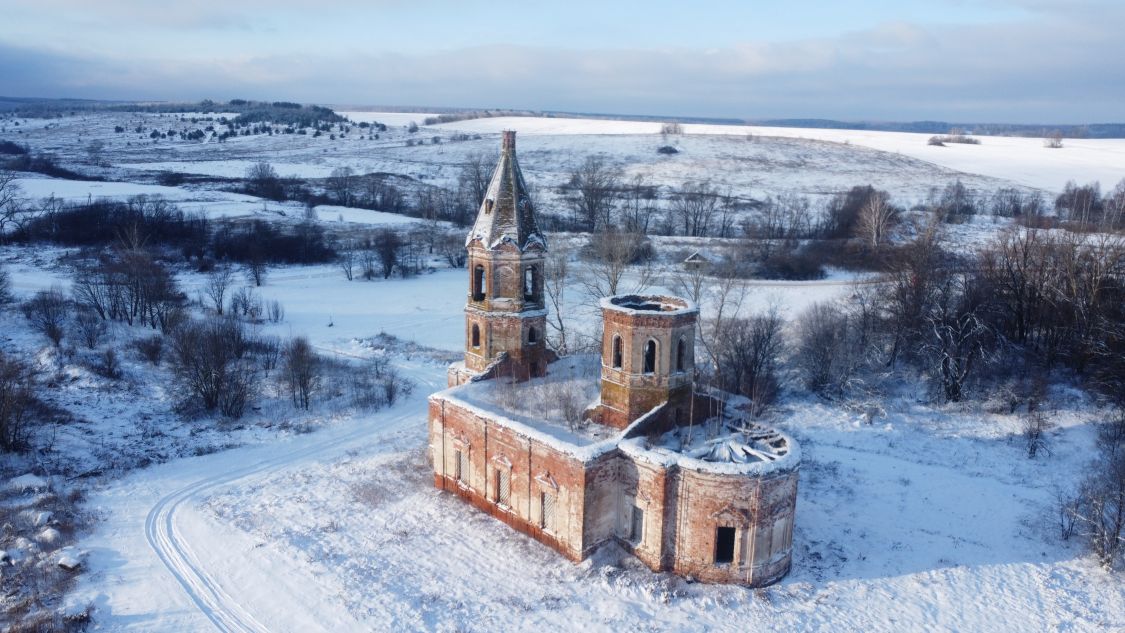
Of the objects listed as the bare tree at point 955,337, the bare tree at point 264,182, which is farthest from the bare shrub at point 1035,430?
the bare tree at point 264,182

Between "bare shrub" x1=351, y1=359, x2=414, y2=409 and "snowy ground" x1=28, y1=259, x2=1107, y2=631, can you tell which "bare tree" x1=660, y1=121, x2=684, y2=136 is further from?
"snowy ground" x1=28, y1=259, x2=1107, y2=631

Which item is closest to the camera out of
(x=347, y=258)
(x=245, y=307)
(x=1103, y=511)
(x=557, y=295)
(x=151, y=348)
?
(x=1103, y=511)

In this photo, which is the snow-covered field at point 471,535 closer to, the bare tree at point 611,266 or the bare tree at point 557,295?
the bare tree at point 557,295

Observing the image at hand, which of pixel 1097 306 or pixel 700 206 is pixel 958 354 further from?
pixel 700 206

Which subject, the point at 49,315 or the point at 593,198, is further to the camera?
the point at 593,198

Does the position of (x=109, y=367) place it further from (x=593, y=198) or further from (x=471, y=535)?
(x=593, y=198)

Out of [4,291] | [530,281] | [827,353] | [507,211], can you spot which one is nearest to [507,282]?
[530,281]

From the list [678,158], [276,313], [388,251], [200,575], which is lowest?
[200,575]
